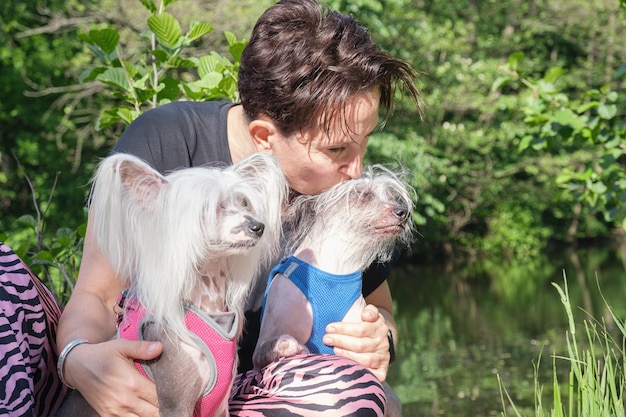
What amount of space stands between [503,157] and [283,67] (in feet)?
68.8

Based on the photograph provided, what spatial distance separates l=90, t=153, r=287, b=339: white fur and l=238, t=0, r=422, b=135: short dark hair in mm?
638

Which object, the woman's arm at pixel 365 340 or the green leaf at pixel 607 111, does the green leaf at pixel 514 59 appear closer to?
the green leaf at pixel 607 111

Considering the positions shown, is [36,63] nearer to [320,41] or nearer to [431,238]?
[431,238]

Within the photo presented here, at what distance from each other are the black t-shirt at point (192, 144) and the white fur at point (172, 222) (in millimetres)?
615

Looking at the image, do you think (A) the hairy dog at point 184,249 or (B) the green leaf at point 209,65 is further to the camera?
(B) the green leaf at point 209,65

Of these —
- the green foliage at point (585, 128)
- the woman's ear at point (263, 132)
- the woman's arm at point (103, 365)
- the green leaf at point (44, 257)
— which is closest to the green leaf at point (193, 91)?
the green leaf at point (44, 257)

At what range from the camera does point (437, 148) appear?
21422 millimetres

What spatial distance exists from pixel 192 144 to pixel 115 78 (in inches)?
41.6

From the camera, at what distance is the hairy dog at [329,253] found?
2.71 metres

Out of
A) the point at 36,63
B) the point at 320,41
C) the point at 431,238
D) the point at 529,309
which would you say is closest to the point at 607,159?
the point at 320,41

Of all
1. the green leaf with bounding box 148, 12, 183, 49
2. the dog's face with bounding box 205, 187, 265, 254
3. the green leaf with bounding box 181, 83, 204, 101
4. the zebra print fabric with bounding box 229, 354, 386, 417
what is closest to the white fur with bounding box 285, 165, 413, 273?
the zebra print fabric with bounding box 229, 354, 386, 417

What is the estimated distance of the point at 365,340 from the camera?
8.82ft

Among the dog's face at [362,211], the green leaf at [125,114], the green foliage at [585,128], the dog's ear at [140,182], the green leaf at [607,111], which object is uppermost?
the dog's ear at [140,182]

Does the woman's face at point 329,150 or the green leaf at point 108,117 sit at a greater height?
the woman's face at point 329,150
